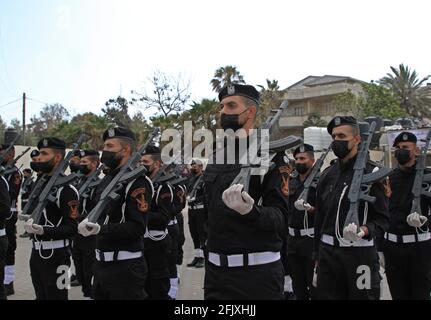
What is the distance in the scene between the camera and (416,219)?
487 cm

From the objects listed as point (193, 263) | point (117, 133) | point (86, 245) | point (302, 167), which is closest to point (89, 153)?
point (86, 245)

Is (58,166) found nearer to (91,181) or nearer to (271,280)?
(91,181)

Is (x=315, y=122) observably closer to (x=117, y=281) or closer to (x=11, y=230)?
(x=11, y=230)

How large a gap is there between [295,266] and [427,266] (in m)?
1.63

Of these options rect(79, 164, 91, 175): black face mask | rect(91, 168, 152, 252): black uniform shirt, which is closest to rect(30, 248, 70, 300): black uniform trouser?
rect(91, 168, 152, 252): black uniform shirt

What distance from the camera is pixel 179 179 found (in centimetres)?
812

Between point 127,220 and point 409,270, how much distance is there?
318 centimetres

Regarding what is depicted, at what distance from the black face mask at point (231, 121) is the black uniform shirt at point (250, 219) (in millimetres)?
261

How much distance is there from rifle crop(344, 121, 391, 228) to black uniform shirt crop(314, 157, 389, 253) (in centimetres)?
7

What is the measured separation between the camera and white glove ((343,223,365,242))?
383 centimetres

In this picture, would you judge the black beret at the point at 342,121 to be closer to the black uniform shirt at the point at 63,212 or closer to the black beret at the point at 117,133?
the black beret at the point at 117,133
